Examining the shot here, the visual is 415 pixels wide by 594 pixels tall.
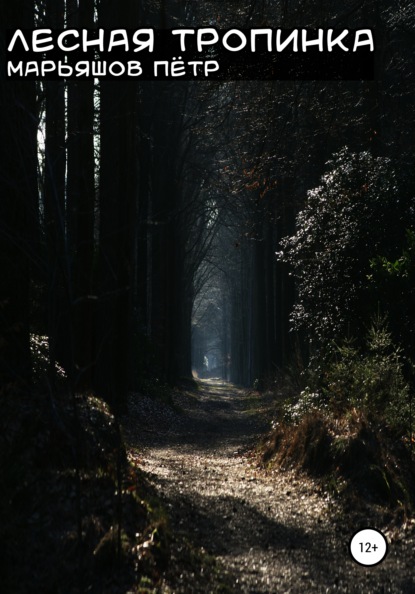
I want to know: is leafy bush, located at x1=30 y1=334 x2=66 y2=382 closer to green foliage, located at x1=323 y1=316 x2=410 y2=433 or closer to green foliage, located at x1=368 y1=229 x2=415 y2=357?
green foliage, located at x1=323 y1=316 x2=410 y2=433

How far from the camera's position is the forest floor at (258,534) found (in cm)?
534

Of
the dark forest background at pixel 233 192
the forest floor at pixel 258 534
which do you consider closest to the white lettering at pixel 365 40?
the dark forest background at pixel 233 192

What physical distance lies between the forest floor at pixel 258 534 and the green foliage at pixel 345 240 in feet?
14.8

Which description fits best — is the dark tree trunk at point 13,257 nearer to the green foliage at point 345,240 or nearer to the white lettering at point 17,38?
the white lettering at point 17,38

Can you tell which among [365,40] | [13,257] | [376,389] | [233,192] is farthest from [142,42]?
[376,389]

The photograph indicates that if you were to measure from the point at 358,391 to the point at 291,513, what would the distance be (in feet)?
7.26

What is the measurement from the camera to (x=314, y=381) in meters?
11.5

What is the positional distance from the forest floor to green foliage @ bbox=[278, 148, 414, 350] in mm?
4511

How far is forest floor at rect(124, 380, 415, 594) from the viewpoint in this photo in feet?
17.5

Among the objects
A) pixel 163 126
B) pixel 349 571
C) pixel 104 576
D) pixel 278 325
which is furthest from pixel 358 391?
pixel 278 325

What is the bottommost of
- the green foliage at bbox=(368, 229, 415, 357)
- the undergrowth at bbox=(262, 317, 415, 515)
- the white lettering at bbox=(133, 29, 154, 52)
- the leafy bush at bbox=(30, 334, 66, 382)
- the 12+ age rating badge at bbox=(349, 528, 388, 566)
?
the 12+ age rating badge at bbox=(349, 528, 388, 566)

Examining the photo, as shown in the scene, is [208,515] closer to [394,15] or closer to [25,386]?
[25,386]

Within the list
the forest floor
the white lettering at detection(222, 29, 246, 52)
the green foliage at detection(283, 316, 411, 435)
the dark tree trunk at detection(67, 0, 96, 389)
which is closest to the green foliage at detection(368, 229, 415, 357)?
the green foliage at detection(283, 316, 411, 435)

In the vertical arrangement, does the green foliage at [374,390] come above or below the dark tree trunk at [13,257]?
below
